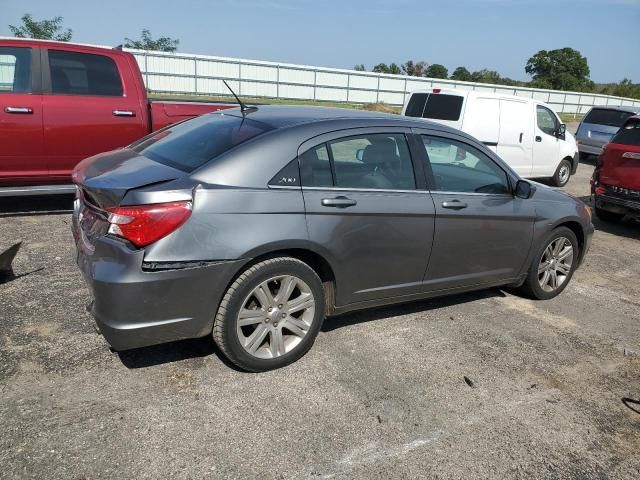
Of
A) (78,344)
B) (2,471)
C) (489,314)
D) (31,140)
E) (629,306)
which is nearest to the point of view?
(2,471)

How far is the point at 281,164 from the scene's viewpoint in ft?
11.1

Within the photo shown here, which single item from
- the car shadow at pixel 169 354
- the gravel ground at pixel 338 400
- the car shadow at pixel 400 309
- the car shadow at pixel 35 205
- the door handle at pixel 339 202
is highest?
the door handle at pixel 339 202

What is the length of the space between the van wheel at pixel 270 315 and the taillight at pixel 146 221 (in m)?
0.52

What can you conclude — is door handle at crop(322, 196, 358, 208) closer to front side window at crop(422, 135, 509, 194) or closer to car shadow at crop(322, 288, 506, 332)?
front side window at crop(422, 135, 509, 194)

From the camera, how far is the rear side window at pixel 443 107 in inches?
378

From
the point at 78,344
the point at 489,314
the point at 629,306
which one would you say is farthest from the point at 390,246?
the point at 629,306

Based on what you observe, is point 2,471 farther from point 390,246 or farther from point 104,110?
point 104,110

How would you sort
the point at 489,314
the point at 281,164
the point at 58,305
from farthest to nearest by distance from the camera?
the point at 489,314 → the point at 58,305 → the point at 281,164

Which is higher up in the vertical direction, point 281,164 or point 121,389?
point 281,164

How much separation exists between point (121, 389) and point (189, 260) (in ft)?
2.91

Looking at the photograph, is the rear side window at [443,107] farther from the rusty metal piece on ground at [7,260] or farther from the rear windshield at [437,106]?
the rusty metal piece on ground at [7,260]

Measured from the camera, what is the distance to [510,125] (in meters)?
10.4

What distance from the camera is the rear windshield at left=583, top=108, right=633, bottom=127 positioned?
15.3 meters

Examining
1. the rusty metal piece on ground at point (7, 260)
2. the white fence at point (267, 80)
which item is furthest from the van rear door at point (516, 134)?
the white fence at point (267, 80)
